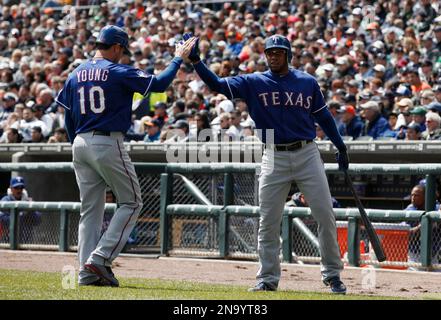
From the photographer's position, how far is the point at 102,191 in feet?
26.6

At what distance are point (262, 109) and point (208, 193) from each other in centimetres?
426

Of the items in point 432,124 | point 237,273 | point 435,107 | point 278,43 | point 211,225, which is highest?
point 278,43

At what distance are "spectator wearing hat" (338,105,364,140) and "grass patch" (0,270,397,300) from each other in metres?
5.24

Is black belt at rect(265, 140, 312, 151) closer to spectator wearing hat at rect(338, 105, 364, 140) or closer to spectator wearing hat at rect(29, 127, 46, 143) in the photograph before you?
spectator wearing hat at rect(338, 105, 364, 140)

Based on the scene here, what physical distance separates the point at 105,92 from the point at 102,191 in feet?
2.86

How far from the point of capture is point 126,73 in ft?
25.5

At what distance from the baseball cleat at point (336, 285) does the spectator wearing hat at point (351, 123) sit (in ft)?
18.2

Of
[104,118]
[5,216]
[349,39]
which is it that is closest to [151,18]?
[349,39]

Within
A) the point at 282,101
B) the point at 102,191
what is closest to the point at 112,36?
the point at 102,191

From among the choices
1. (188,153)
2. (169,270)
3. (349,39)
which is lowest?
(169,270)

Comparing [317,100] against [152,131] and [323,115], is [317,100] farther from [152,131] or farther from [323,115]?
[152,131]

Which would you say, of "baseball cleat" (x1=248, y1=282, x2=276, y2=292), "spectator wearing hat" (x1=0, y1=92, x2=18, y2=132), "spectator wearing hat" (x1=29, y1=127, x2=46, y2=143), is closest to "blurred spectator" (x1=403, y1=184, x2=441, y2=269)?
"baseball cleat" (x1=248, y1=282, x2=276, y2=292)

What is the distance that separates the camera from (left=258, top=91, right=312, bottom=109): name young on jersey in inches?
306
